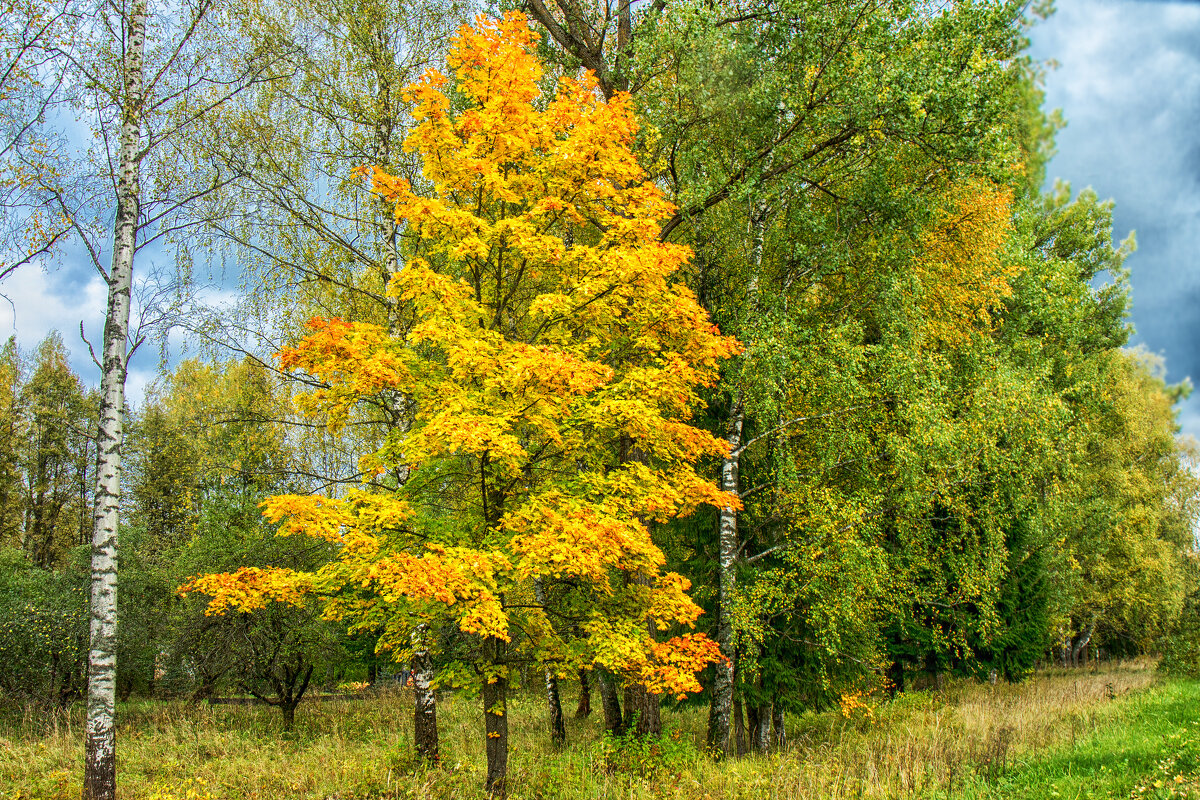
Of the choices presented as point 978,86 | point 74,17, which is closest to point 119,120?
point 74,17

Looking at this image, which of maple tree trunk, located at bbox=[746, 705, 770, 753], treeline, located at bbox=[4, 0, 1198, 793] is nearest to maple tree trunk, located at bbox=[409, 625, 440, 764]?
treeline, located at bbox=[4, 0, 1198, 793]

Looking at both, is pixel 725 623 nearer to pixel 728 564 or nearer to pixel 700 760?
pixel 728 564

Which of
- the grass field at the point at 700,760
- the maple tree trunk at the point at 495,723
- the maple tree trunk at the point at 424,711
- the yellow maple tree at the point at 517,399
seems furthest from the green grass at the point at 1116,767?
the maple tree trunk at the point at 424,711

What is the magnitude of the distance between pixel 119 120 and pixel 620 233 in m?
6.39

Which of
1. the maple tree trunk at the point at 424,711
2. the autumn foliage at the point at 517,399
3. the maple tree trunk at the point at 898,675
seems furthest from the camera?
the maple tree trunk at the point at 898,675

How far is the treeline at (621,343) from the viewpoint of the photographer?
25.8 feet

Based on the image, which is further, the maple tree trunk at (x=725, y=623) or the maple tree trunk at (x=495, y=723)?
the maple tree trunk at (x=725, y=623)

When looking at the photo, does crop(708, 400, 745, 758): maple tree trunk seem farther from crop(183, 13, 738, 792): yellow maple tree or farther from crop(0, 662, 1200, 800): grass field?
crop(183, 13, 738, 792): yellow maple tree

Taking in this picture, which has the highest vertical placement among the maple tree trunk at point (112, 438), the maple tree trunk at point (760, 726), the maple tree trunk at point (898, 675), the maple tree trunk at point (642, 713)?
the maple tree trunk at point (112, 438)

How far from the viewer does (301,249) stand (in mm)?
11484

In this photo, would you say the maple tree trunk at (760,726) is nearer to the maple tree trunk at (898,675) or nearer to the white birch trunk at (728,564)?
the white birch trunk at (728,564)

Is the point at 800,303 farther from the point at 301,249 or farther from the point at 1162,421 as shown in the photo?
the point at 1162,421

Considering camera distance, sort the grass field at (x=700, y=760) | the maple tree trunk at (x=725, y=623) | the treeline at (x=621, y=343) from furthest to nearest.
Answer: the maple tree trunk at (x=725, y=623), the treeline at (x=621, y=343), the grass field at (x=700, y=760)

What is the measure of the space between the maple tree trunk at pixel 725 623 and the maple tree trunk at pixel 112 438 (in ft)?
26.4
